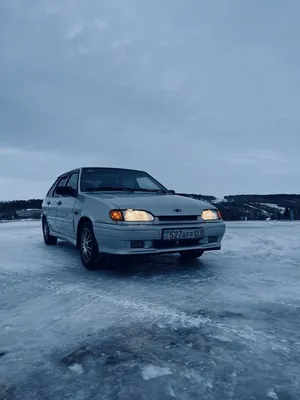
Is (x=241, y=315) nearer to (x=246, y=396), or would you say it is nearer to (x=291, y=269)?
(x=246, y=396)

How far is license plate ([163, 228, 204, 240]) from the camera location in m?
3.86

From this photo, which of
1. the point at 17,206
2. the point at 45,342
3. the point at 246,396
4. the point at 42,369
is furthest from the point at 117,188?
the point at 17,206

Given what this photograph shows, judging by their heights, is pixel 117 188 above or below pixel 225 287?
above

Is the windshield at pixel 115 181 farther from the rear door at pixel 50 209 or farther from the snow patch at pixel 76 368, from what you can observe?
the snow patch at pixel 76 368

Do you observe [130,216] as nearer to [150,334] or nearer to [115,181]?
[115,181]

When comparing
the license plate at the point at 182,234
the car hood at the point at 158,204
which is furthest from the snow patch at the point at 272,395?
the car hood at the point at 158,204

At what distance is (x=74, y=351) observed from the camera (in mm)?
1902

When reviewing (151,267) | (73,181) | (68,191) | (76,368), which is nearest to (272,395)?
(76,368)

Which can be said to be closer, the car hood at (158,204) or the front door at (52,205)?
the car hood at (158,204)

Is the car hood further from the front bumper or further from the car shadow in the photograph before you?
the car shadow

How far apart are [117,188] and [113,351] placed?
3308 mm

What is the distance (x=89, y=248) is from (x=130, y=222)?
79 centimetres

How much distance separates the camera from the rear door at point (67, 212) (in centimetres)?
487

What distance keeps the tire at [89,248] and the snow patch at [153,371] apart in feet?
8.08
